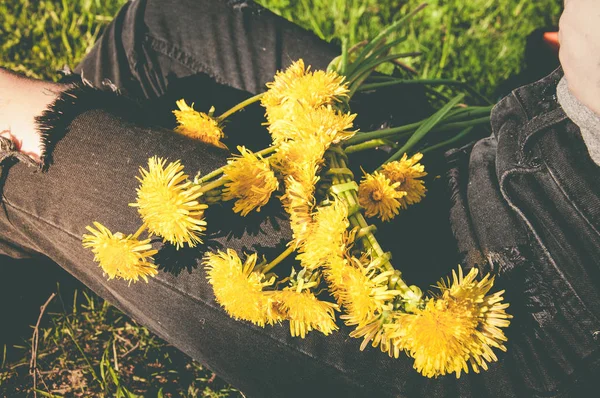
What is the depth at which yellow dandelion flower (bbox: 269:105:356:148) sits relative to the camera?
0.79 metres

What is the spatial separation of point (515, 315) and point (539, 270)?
89 millimetres

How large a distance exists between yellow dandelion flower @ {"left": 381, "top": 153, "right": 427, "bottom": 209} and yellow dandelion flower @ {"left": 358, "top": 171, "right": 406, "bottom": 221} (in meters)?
0.02

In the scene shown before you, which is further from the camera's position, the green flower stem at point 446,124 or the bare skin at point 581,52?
the green flower stem at point 446,124

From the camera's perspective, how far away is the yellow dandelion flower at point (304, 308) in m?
0.71

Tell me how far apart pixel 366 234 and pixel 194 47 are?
77 centimetres

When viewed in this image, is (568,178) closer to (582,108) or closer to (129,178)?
(582,108)

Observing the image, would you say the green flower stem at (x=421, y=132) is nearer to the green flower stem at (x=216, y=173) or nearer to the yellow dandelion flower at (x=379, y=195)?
the yellow dandelion flower at (x=379, y=195)

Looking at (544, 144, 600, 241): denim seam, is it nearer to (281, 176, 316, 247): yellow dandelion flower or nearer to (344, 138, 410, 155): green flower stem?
(344, 138, 410, 155): green flower stem

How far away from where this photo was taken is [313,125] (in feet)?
2.59

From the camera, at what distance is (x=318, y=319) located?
728 mm

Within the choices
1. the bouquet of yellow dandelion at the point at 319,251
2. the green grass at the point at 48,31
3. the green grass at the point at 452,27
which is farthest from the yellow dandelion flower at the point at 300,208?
the green grass at the point at 48,31

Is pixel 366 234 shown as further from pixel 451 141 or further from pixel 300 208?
pixel 451 141

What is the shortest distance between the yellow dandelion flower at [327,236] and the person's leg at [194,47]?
626 millimetres

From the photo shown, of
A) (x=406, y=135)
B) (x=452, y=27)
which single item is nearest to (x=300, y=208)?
(x=406, y=135)
